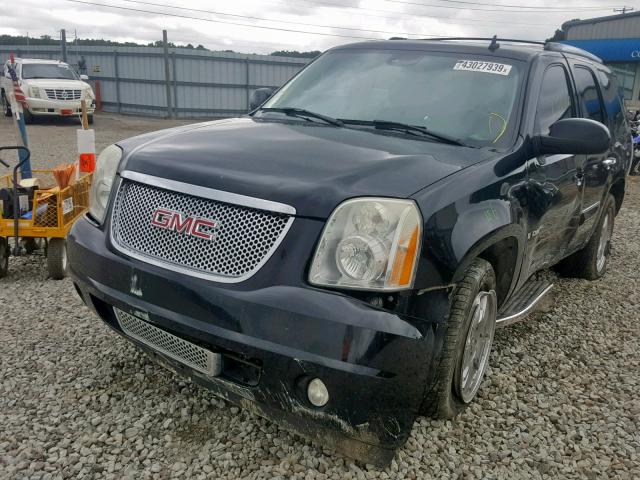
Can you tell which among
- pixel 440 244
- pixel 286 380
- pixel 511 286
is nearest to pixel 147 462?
pixel 286 380

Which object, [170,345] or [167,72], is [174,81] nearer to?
[167,72]

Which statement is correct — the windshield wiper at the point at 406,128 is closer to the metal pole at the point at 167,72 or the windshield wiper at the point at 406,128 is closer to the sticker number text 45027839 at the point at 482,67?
the sticker number text 45027839 at the point at 482,67

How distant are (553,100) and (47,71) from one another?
19262 mm

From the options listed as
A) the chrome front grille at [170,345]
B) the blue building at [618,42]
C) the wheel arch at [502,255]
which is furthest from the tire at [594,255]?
the blue building at [618,42]

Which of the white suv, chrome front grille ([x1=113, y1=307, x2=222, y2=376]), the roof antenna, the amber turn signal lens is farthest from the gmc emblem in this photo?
the white suv

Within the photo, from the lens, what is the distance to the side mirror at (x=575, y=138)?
2.97 meters

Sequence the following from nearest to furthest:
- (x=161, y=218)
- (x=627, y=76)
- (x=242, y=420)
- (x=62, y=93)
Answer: (x=161, y=218) < (x=242, y=420) < (x=62, y=93) < (x=627, y=76)

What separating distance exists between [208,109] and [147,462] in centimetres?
2353

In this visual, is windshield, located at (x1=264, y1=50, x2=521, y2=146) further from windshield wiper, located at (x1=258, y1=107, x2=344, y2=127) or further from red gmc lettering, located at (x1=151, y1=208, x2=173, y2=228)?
red gmc lettering, located at (x1=151, y1=208, x2=173, y2=228)

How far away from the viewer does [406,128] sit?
9.91ft

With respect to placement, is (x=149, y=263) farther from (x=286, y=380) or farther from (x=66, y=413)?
(x=66, y=413)

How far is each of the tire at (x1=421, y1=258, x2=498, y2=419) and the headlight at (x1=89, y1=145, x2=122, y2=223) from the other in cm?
167

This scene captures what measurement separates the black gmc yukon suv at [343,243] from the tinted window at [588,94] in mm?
906

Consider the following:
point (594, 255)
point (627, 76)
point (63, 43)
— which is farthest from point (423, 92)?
point (627, 76)
